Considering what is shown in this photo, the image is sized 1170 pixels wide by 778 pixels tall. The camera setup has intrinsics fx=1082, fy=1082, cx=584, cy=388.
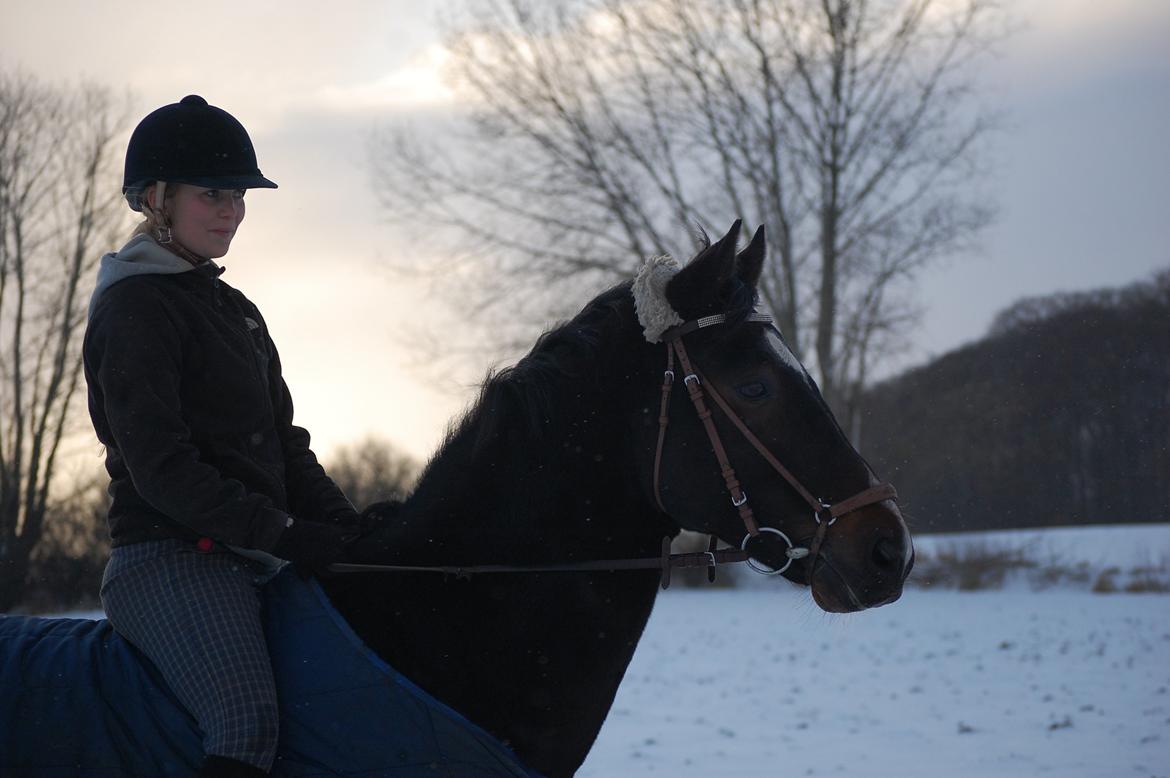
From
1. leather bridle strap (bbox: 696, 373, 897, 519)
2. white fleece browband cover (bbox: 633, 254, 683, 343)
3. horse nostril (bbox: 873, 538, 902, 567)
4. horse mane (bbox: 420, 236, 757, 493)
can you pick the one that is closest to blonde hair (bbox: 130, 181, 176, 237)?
horse mane (bbox: 420, 236, 757, 493)

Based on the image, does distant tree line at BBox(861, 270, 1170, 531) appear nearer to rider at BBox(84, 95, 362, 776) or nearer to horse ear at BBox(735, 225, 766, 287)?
horse ear at BBox(735, 225, 766, 287)

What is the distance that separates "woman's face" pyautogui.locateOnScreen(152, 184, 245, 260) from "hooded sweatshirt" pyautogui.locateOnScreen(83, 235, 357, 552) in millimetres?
64

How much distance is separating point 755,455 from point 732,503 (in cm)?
14

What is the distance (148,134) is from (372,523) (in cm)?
126

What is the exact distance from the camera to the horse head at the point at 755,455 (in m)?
2.77

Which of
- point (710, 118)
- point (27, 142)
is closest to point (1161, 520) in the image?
point (710, 118)

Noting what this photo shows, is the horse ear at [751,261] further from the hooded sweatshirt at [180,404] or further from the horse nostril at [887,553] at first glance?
the hooded sweatshirt at [180,404]

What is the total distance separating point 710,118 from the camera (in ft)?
74.9

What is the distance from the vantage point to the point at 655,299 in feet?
9.92

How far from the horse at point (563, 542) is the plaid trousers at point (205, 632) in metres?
0.08

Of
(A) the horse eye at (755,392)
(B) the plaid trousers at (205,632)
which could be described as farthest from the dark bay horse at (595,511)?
(B) the plaid trousers at (205,632)

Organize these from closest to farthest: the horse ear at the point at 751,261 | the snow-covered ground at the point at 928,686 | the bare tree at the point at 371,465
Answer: the horse ear at the point at 751,261
the snow-covered ground at the point at 928,686
the bare tree at the point at 371,465

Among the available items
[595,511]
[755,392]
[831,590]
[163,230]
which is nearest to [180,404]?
[163,230]

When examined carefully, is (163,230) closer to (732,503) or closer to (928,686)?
(732,503)
